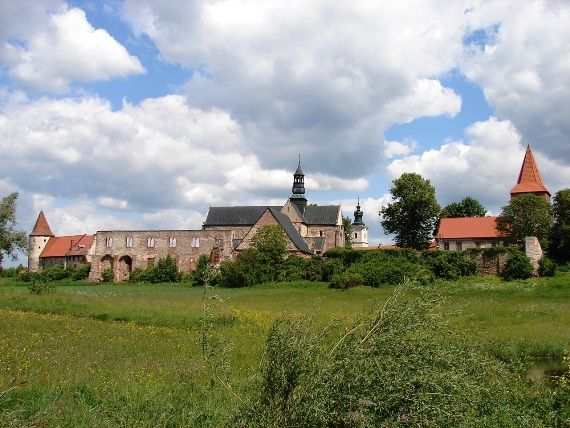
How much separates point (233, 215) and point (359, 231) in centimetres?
4118

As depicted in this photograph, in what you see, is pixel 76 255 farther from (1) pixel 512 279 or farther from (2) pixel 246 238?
(1) pixel 512 279

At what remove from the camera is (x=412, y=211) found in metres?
74.5

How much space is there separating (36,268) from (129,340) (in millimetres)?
80376

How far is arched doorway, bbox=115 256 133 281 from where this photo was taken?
72500 millimetres

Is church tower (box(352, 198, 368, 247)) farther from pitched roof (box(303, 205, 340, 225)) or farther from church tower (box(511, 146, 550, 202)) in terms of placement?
church tower (box(511, 146, 550, 202))

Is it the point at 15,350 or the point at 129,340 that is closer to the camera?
the point at 15,350

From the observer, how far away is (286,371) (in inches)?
255

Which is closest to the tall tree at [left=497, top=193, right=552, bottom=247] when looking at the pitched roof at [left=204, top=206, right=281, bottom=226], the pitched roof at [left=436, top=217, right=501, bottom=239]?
the pitched roof at [left=436, top=217, right=501, bottom=239]

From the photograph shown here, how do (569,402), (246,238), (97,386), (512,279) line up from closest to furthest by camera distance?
(569,402) < (97,386) < (512,279) < (246,238)

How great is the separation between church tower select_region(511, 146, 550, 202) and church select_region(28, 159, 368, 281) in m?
24.7

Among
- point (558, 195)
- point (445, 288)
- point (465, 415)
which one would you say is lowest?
point (465, 415)

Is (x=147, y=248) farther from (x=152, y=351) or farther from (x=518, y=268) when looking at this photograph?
(x=152, y=351)

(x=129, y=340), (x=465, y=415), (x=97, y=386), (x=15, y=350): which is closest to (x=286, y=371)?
(x=465, y=415)

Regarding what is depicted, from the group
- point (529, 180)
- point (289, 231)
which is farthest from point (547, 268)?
point (529, 180)
